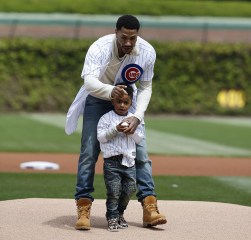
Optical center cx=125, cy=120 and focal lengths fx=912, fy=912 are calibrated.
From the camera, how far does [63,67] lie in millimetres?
31344

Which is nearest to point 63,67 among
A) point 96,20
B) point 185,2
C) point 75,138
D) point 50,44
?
point 50,44

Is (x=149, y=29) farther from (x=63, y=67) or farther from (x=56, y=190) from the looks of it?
(x=56, y=190)

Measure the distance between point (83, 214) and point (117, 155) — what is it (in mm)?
564

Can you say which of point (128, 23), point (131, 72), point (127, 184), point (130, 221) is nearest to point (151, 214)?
point (127, 184)

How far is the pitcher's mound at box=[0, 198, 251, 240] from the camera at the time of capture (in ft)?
23.3

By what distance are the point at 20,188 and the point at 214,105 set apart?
21.4 m

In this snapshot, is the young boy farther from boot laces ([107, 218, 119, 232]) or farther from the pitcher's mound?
the pitcher's mound

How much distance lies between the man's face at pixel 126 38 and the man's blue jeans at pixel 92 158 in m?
0.55

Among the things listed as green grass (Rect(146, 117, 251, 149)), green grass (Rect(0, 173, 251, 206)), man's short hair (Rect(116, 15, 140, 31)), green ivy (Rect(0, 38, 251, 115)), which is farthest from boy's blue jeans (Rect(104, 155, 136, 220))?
green ivy (Rect(0, 38, 251, 115))

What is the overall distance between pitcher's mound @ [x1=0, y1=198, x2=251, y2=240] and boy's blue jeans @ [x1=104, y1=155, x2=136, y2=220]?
200 mm

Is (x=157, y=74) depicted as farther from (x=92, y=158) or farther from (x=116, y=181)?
(x=116, y=181)

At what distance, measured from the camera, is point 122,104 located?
742cm

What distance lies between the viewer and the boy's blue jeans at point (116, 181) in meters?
7.40

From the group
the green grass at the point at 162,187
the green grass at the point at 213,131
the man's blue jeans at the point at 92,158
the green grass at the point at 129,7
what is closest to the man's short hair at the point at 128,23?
the man's blue jeans at the point at 92,158
